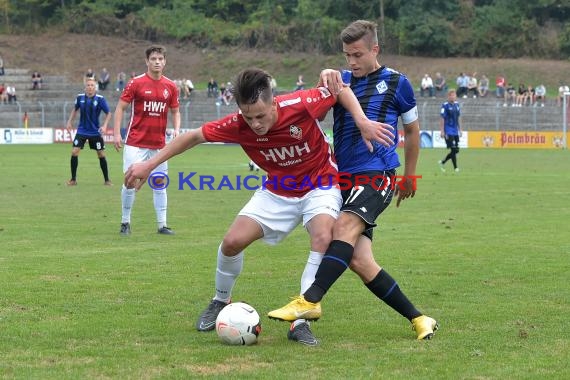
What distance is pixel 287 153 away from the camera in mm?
6543

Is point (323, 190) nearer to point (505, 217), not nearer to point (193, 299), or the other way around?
point (193, 299)

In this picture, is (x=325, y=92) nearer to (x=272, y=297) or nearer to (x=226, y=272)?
(x=226, y=272)

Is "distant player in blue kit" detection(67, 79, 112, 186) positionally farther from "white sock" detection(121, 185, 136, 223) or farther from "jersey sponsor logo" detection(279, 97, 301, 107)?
"jersey sponsor logo" detection(279, 97, 301, 107)

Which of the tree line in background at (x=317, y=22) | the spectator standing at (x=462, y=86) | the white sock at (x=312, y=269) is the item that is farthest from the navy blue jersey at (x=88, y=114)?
the tree line in background at (x=317, y=22)

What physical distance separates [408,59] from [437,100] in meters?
15.0

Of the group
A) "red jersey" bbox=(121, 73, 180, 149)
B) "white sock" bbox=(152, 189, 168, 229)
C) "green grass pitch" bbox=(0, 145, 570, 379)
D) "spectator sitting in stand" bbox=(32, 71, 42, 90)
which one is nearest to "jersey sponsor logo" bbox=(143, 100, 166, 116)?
"red jersey" bbox=(121, 73, 180, 149)

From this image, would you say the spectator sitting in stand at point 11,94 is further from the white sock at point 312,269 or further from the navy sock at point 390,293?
the navy sock at point 390,293

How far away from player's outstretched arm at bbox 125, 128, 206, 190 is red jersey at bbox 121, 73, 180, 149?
6.09 m

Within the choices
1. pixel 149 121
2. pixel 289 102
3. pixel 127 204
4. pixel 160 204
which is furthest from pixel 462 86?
pixel 289 102

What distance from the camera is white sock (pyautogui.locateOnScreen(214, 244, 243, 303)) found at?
669 cm

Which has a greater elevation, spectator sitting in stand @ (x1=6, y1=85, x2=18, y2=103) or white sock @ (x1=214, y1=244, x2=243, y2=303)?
spectator sitting in stand @ (x1=6, y1=85, x2=18, y2=103)

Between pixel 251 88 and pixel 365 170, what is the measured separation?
3.34 ft

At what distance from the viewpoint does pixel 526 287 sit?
27.3 ft

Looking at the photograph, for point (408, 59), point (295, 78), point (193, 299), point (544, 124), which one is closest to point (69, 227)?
point (193, 299)
